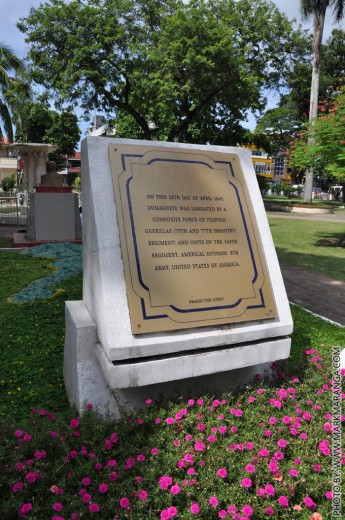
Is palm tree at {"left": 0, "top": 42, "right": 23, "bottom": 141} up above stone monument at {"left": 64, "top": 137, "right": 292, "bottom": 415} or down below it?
above

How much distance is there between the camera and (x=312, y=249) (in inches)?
433

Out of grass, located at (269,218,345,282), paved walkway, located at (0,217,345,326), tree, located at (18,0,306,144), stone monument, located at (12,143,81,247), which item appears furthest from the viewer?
tree, located at (18,0,306,144)

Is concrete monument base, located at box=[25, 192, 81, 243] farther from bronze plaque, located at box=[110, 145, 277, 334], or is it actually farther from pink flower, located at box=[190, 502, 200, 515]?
pink flower, located at box=[190, 502, 200, 515]

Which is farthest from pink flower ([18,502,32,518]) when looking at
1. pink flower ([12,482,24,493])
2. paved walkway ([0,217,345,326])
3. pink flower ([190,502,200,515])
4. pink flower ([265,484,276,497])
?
paved walkway ([0,217,345,326])

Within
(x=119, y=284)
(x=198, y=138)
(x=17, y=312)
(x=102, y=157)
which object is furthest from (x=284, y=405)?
(x=198, y=138)

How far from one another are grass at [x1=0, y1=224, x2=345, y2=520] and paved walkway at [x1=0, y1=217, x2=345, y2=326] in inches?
104

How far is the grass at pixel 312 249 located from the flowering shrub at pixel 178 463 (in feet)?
18.2

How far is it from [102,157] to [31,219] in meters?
6.97

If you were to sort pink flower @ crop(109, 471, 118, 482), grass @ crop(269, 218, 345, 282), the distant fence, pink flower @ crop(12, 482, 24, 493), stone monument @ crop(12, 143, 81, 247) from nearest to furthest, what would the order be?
pink flower @ crop(12, 482, 24, 493) < pink flower @ crop(109, 471, 118, 482) < grass @ crop(269, 218, 345, 282) < stone monument @ crop(12, 143, 81, 247) < the distant fence

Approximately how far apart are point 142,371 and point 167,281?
0.55 m

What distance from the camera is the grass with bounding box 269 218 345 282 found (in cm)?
848

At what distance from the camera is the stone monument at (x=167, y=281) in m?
2.46

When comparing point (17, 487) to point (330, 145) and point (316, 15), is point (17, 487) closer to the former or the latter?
point (330, 145)

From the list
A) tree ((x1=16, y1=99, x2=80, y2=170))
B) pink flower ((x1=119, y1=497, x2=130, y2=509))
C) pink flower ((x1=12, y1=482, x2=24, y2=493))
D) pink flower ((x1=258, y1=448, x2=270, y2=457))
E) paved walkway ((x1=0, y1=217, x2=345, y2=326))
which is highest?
tree ((x1=16, y1=99, x2=80, y2=170))
